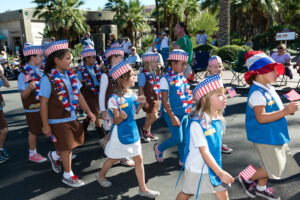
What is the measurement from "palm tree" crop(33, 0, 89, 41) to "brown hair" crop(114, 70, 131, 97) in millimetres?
26734

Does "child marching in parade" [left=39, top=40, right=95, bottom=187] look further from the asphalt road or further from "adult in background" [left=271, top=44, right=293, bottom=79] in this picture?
"adult in background" [left=271, top=44, right=293, bottom=79]

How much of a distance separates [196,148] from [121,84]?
1270 millimetres

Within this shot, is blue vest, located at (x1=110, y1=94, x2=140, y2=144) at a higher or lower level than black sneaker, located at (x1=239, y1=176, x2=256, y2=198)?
higher

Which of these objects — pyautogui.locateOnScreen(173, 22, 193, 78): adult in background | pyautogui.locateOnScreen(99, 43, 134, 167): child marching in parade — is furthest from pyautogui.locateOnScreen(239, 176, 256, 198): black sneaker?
pyautogui.locateOnScreen(173, 22, 193, 78): adult in background

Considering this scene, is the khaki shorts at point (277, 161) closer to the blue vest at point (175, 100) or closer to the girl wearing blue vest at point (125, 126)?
the blue vest at point (175, 100)

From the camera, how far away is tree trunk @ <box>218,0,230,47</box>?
13.9 m

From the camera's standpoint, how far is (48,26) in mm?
31812

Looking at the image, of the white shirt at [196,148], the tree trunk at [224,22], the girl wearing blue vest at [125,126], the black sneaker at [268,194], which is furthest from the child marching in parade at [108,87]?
the tree trunk at [224,22]

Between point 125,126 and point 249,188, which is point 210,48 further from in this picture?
point 125,126

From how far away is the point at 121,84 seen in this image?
3.17 m

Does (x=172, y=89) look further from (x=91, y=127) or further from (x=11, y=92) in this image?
(x=11, y=92)

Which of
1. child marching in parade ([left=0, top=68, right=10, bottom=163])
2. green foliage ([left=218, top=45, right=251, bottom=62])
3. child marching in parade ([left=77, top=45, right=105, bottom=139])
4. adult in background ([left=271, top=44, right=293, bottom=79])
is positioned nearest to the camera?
child marching in parade ([left=0, top=68, right=10, bottom=163])

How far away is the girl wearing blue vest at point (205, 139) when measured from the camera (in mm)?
2346

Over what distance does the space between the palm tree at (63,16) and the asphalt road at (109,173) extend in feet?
78.7
